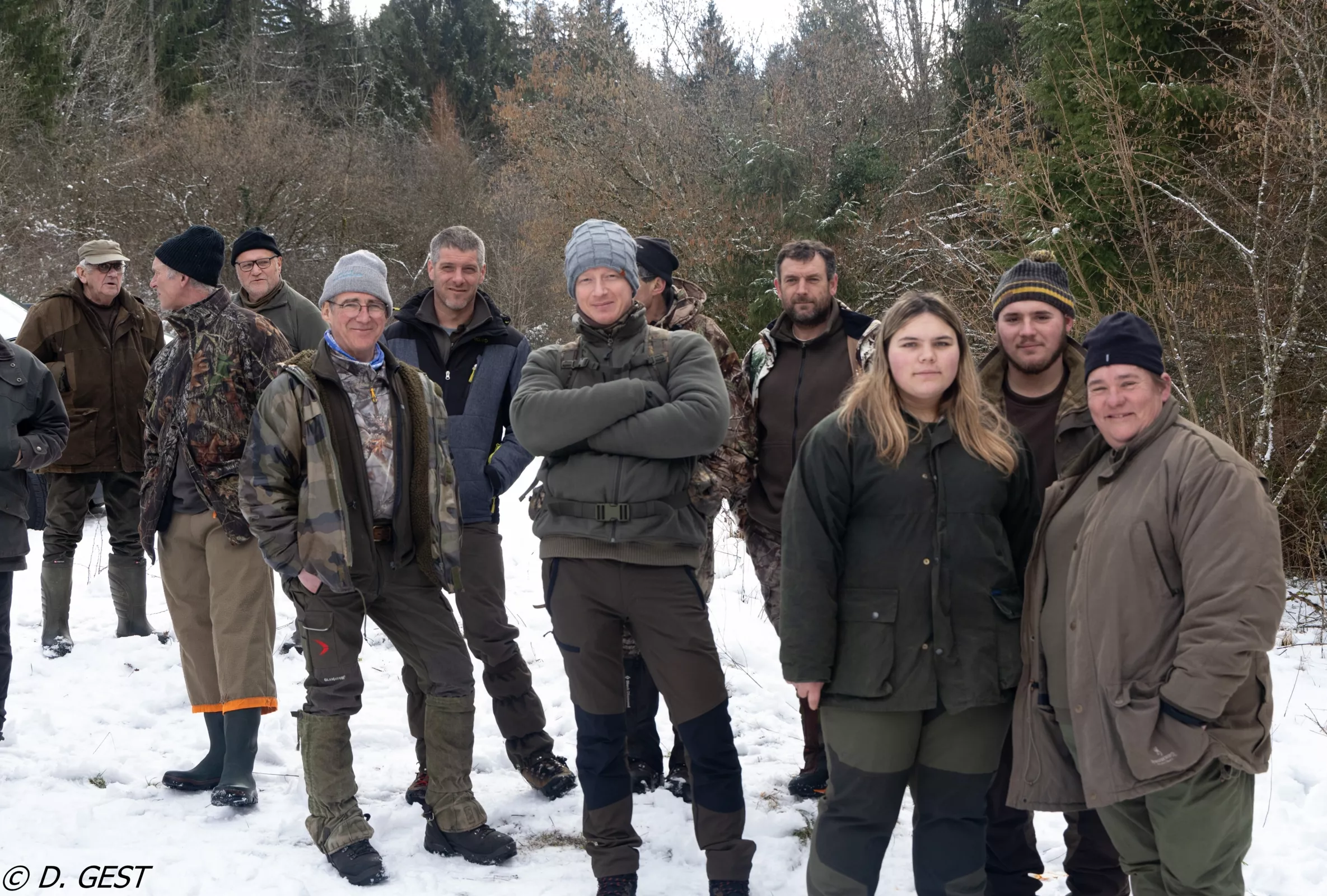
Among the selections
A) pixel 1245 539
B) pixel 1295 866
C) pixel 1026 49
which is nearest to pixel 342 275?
pixel 1245 539

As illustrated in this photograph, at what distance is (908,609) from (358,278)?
2261 millimetres

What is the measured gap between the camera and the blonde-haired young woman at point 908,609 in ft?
9.16

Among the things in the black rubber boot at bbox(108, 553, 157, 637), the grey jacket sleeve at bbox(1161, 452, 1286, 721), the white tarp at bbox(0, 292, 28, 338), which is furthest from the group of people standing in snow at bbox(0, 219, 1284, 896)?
the white tarp at bbox(0, 292, 28, 338)

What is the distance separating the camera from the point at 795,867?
12.1ft

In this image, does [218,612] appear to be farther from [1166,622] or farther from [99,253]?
[1166,622]

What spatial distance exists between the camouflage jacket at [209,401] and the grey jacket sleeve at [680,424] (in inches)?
65.0

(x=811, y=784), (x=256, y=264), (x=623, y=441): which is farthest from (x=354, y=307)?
(x=811, y=784)

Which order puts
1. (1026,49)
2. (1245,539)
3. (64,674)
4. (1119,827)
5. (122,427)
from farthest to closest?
(1026,49), (122,427), (64,674), (1119,827), (1245,539)

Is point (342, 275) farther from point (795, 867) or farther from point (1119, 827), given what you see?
point (1119, 827)

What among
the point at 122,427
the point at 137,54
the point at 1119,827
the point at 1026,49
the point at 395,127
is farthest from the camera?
the point at 395,127

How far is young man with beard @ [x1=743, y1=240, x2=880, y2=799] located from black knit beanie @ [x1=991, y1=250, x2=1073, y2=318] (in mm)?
662

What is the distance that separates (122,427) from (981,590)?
520cm

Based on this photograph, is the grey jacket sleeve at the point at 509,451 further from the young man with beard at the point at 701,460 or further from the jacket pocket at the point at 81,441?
the jacket pocket at the point at 81,441

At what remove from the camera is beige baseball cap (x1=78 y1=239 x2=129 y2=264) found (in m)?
5.96
